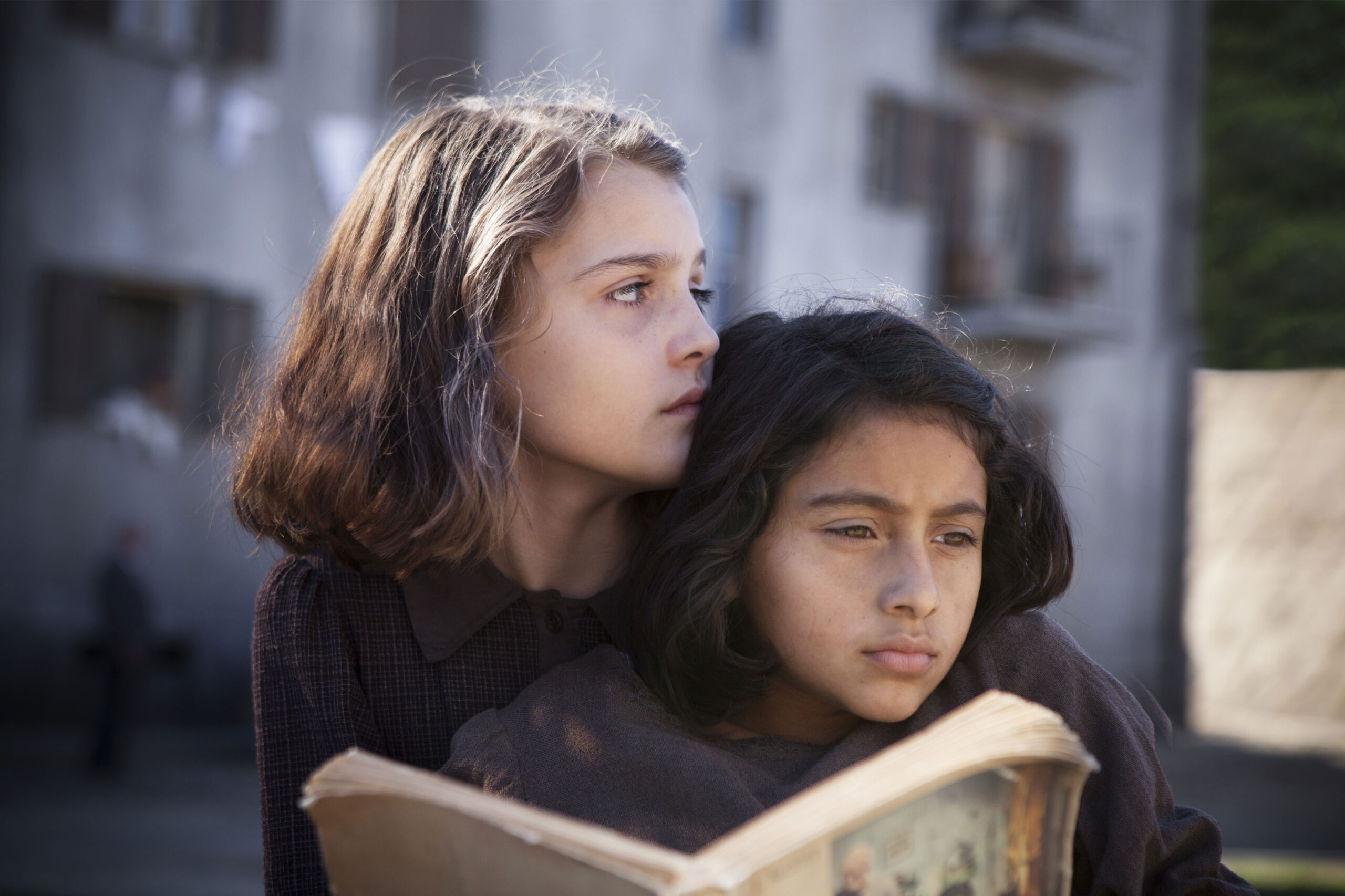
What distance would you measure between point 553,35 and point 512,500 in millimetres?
9861

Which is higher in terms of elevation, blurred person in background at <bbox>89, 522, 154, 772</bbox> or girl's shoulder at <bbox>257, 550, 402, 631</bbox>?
girl's shoulder at <bbox>257, 550, 402, 631</bbox>

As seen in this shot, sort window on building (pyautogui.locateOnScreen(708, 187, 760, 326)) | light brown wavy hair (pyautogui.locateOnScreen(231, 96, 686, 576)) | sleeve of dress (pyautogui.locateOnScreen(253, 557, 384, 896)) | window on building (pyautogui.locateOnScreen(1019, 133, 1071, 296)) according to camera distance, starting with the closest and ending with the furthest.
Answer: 1. sleeve of dress (pyautogui.locateOnScreen(253, 557, 384, 896))
2. light brown wavy hair (pyautogui.locateOnScreen(231, 96, 686, 576))
3. window on building (pyautogui.locateOnScreen(708, 187, 760, 326))
4. window on building (pyautogui.locateOnScreen(1019, 133, 1071, 296))

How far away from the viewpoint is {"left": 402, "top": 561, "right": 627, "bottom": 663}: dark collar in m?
1.68

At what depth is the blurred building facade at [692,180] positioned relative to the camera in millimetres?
9531

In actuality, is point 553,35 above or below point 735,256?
above

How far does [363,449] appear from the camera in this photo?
5.46ft

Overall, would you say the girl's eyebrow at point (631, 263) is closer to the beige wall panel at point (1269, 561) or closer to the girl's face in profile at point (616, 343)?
the girl's face in profile at point (616, 343)

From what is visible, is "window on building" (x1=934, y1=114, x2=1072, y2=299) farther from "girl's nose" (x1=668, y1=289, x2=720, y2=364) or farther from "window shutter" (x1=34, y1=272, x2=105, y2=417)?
"girl's nose" (x1=668, y1=289, x2=720, y2=364)

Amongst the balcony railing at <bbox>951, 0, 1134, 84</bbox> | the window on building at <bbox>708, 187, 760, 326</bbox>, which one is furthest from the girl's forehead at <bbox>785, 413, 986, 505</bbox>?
the balcony railing at <bbox>951, 0, 1134, 84</bbox>

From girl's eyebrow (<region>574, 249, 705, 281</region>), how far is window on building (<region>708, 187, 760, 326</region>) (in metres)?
10.1

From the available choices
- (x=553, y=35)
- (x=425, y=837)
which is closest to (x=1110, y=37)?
Answer: (x=553, y=35)

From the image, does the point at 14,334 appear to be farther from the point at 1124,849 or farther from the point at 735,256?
the point at 1124,849

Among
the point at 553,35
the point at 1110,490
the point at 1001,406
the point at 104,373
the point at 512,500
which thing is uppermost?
the point at 553,35

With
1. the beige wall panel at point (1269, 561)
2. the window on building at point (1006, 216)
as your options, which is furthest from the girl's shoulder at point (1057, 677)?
the window on building at point (1006, 216)
